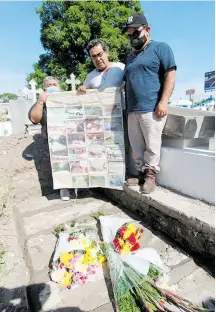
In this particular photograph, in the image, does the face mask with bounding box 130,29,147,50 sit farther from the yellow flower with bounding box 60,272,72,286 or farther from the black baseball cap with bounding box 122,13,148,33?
the yellow flower with bounding box 60,272,72,286

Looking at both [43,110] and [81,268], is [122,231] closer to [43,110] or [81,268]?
[81,268]

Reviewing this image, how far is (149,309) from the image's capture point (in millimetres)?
1662

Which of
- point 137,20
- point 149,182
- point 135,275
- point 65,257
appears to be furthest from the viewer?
point 149,182

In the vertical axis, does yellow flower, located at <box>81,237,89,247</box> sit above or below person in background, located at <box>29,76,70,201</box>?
below

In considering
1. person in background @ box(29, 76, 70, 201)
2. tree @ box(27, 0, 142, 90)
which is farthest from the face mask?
tree @ box(27, 0, 142, 90)

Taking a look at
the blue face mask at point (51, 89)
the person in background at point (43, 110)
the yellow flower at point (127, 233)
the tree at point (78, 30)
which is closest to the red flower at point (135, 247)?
the yellow flower at point (127, 233)

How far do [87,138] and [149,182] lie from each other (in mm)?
996

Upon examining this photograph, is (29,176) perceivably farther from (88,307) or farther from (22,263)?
(88,307)

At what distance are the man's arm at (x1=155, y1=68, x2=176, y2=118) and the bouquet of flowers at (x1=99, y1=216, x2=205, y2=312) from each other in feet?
3.96

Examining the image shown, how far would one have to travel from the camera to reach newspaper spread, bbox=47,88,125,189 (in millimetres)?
3086

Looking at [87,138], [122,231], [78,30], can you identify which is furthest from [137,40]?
[78,30]

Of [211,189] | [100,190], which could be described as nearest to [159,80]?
[211,189]

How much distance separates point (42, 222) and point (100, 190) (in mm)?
1080

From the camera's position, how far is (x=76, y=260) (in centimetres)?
216
